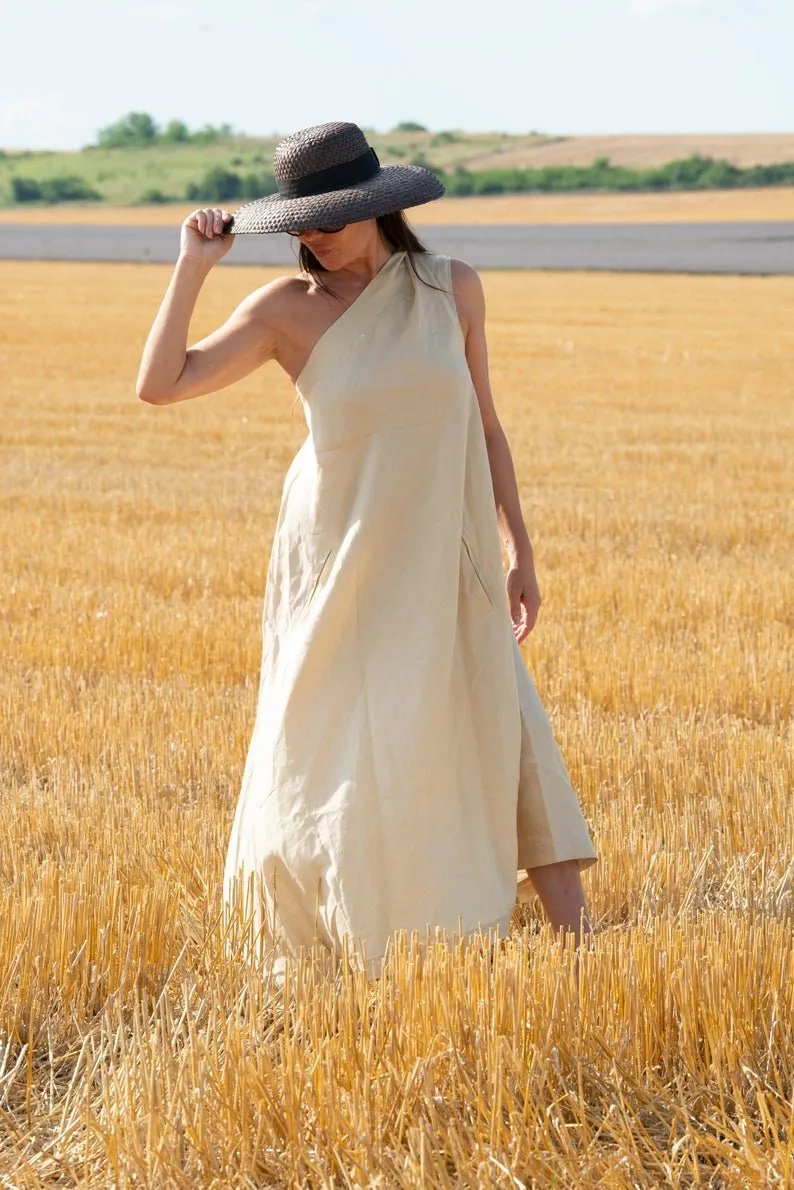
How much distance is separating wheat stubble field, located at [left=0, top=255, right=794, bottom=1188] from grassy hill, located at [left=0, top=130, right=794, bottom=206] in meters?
93.6

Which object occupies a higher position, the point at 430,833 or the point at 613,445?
the point at 430,833

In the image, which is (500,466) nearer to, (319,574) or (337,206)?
(319,574)

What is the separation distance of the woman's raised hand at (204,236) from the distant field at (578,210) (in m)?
73.7

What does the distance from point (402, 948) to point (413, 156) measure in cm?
12025

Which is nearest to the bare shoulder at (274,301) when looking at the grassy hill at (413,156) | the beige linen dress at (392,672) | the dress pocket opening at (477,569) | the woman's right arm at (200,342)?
the woman's right arm at (200,342)

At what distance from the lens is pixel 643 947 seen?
10.6 ft

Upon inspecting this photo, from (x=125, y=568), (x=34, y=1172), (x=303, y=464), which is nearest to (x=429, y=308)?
(x=303, y=464)

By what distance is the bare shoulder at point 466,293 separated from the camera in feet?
12.2

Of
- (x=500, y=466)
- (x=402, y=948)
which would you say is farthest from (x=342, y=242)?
(x=402, y=948)

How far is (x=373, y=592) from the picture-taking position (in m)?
3.64

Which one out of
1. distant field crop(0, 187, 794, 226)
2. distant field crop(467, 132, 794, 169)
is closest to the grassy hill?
distant field crop(467, 132, 794, 169)

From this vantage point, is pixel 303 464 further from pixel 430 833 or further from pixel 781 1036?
pixel 781 1036

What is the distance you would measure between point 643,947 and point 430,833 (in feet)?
1.79

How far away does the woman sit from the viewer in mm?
3533
